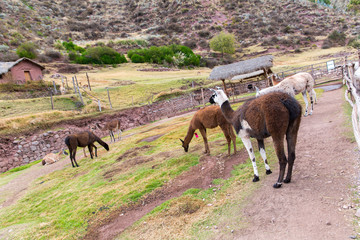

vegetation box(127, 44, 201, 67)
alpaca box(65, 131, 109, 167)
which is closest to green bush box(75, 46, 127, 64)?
vegetation box(127, 44, 201, 67)

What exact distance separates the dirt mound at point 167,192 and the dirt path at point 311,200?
1650 millimetres

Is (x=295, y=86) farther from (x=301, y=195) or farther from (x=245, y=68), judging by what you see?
(x=245, y=68)

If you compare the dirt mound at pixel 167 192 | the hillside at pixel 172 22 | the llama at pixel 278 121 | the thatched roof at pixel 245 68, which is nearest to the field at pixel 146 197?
the dirt mound at pixel 167 192

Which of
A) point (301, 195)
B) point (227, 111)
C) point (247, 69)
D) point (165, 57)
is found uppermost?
point (165, 57)

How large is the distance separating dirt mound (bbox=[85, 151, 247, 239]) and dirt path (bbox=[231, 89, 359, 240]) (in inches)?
65.0

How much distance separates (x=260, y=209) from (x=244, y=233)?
0.66 meters

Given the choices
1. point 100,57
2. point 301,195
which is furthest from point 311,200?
point 100,57

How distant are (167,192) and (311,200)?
3.48 meters

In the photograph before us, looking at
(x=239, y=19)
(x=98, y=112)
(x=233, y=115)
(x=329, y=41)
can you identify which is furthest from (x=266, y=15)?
(x=233, y=115)

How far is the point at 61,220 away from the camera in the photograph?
578 cm

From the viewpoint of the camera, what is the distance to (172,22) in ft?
340

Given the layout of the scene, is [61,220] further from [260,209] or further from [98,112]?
[98,112]

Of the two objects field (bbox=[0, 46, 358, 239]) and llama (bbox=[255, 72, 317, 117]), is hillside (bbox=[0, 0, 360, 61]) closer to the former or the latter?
llama (bbox=[255, 72, 317, 117])

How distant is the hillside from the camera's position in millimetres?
75125
